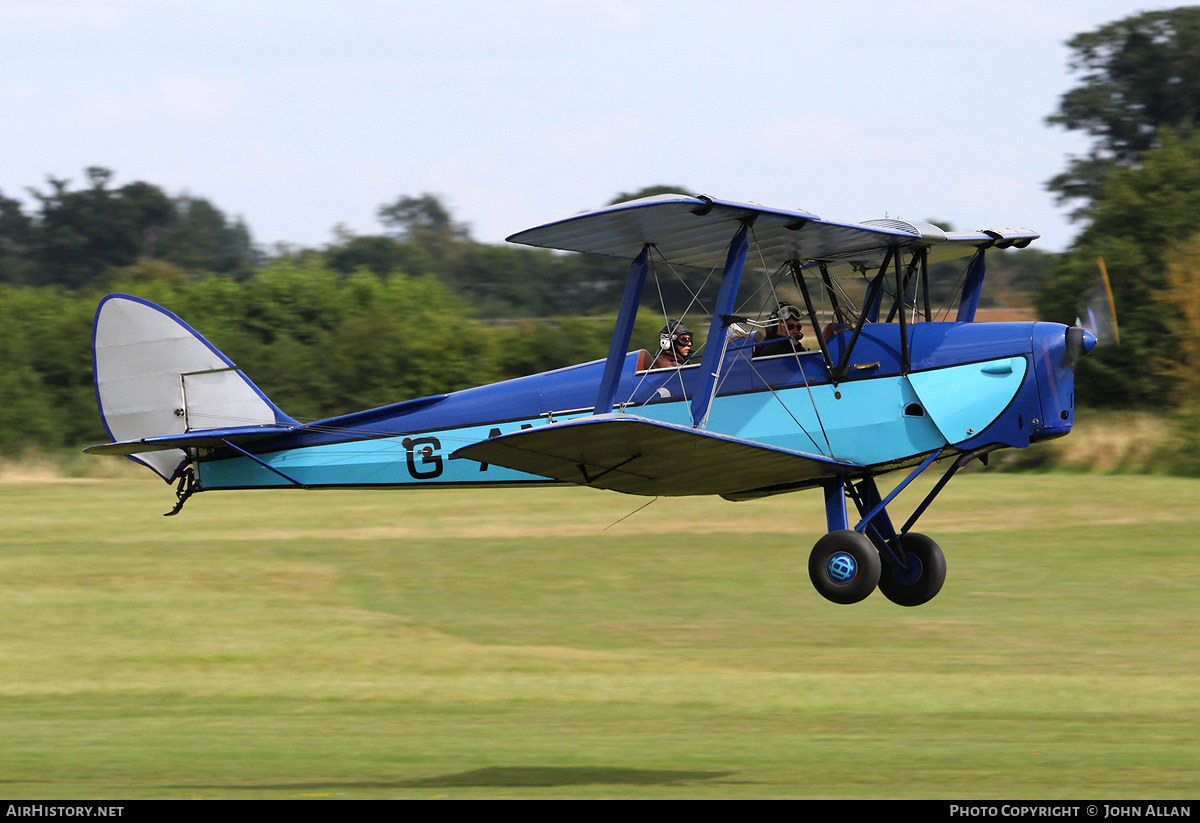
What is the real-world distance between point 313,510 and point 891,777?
1053 inches

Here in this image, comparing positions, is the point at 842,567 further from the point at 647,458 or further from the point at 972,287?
the point at 972,287

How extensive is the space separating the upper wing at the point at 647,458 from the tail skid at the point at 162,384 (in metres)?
3.77

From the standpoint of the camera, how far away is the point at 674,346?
10.6 metres

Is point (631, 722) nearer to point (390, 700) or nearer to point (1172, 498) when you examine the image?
point (390, 700)

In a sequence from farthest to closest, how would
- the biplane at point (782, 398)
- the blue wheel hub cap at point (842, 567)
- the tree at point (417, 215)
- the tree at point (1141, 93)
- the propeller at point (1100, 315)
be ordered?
the tree at point (417, 215) < the tree at point (1141, 93) < the propeller at point (1100, 315) < the blue wheel hub cap at point (842, 567) < the biplane at point (782, 398)

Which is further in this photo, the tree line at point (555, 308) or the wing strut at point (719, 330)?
the tree line at point (555, 308)

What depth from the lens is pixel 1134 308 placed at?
36969 millimetres

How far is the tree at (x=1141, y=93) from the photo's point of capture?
60562mm

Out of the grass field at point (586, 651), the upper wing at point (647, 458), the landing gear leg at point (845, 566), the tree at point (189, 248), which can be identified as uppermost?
the tree at point (189, 248)

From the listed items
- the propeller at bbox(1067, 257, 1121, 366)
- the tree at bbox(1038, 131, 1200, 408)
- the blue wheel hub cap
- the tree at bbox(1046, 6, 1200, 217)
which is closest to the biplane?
the blue wheel hub cap

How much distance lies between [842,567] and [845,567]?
0.02 metres

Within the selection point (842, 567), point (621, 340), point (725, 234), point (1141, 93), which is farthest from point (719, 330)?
point (1141, 93)

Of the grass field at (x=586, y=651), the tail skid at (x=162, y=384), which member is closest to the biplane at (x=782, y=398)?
the tail skid at (x=162, y=384)

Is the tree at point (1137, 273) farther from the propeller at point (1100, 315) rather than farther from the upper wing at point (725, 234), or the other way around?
the upper wing at point (725, 234)
